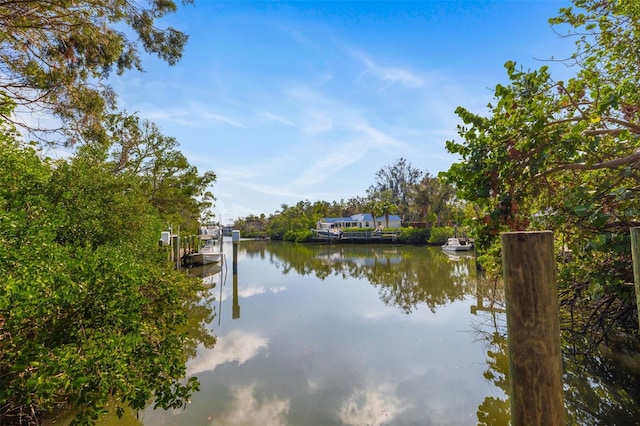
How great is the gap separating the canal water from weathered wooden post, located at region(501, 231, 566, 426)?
9.97 ft

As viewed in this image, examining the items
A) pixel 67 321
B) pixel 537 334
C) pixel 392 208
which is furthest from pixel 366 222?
pixel 537 334

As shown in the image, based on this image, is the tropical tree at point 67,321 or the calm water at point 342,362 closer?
the tropical tree at point 67,321

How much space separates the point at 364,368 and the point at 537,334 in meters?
4.67

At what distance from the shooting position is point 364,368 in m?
6.01

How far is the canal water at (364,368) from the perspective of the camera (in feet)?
15.0

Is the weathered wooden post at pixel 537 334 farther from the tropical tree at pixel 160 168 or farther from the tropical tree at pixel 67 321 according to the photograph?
the tropical tree at pixel 160 168

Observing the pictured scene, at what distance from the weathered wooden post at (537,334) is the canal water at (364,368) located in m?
3.04

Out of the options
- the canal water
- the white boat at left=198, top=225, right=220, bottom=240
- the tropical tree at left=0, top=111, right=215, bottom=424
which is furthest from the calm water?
the white boat at left=198, top=225, right=220, bottom=240

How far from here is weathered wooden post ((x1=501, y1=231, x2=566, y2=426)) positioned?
6.08ft

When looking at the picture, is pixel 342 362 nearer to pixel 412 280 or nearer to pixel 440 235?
pixel 412 280

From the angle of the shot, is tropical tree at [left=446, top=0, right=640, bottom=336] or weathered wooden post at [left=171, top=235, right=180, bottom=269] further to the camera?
weathered wooden post at [left=171, top=235, right=180, bottom=269]

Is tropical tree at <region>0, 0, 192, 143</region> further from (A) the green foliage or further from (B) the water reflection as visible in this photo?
(A) the green foliage

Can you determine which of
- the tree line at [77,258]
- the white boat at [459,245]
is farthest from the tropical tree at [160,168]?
the white boat at [459,245]

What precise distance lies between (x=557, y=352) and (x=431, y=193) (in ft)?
147
